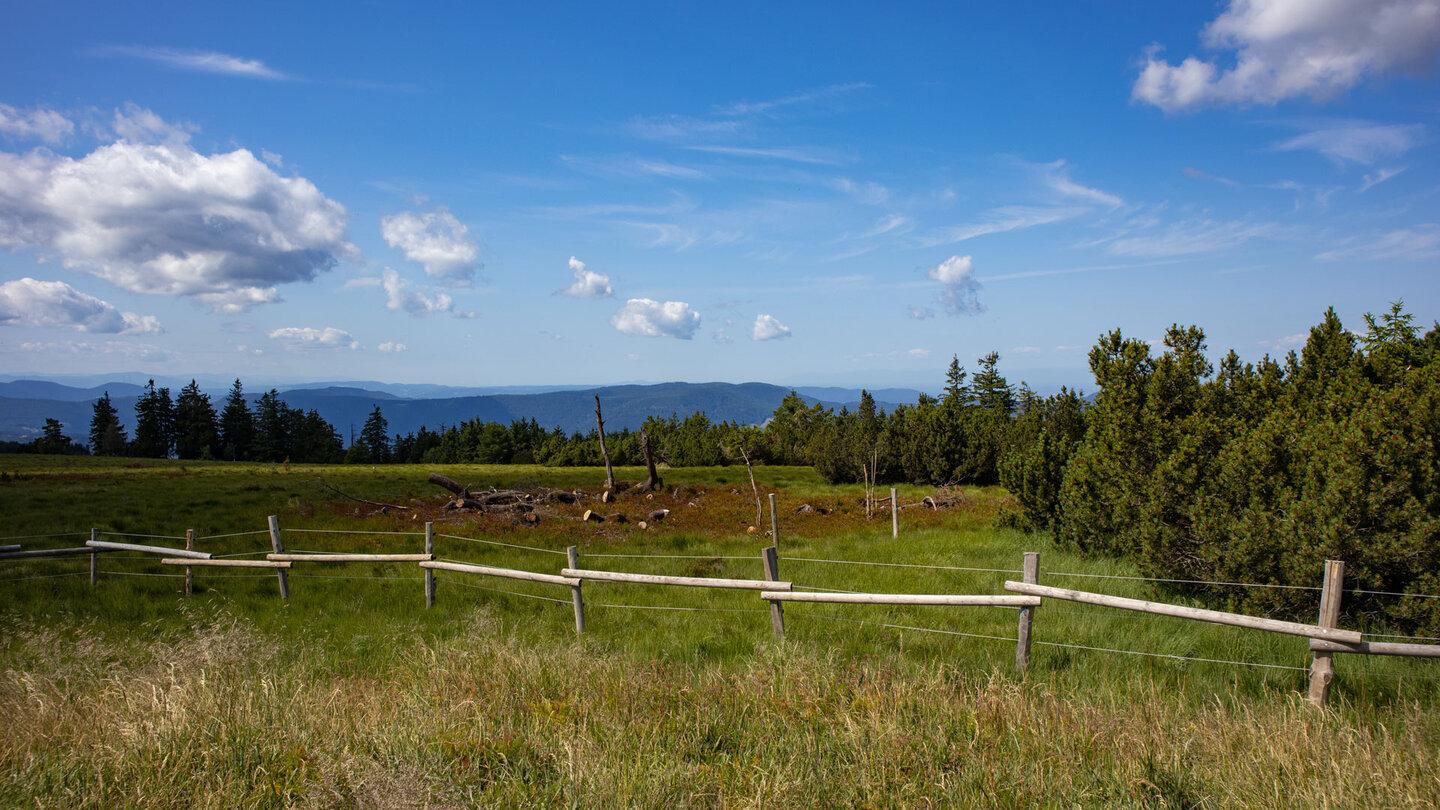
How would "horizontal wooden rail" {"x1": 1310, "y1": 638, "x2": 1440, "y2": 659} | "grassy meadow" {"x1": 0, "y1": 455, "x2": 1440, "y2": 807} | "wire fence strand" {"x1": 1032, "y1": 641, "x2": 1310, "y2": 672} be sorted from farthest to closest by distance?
"wire fence strand" {"x1": 1032, "y1": 641, "x2": 1310, "y2": 672} → "horizontal wooden rail" {"x1": 1310, "y1": 638, "x2": 1440, "y2": 659} → "grassy meadow" {"x1": 0, "y1": 455, "x2": 1440, "y2": 807}

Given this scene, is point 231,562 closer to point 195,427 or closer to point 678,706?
point 678,706

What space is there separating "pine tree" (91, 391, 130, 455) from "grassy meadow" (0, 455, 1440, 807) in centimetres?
7841

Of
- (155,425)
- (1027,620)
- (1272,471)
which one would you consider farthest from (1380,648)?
(155,425)

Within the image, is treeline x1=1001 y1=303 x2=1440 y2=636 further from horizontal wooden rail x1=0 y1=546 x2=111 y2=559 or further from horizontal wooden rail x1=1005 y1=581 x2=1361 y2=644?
horizontal wooden rail x1=0 y1=546 x2=111 y2=559

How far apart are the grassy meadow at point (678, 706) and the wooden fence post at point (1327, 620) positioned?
302 mm

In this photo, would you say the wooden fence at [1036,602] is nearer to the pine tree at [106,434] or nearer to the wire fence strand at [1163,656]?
the wire fence strand at [1163,656]

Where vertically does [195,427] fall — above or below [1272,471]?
below

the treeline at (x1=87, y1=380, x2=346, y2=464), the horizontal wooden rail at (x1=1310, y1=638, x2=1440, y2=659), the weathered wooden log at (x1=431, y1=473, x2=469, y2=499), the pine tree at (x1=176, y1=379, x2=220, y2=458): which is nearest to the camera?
the horizontal wooden rail at (x1=1310, y1=638, x2=1440, y2=659)

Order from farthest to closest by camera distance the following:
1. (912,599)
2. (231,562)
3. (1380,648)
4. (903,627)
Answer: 1. (231,562)
2. (903,627)
3. (912,599)
4. (1380,648)

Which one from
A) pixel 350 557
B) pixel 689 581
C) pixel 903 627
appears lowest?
pixel 350 557

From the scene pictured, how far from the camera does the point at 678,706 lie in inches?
214

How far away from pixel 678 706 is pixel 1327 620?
17.7 ft

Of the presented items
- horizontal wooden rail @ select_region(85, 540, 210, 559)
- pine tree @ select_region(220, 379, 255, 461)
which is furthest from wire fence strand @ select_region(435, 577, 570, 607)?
pine tree @ select_region(220, 379, 255, 461)

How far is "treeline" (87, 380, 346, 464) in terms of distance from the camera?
2820 inches
